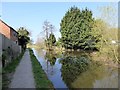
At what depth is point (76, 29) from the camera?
191 ft

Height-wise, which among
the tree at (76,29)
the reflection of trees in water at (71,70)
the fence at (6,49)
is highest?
the tree at (76,29)

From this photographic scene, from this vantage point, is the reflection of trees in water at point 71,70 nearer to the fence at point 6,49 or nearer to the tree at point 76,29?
the fence at point 6,49

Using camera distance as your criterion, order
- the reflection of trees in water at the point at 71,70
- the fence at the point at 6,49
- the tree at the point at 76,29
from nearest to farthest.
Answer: the fence at the point at 6,49
the reflection of trees in water at the point at 71,70
the tree at the point at 76,29

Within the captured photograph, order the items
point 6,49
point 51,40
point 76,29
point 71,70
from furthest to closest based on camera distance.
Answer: point 51,40, point 76,29, point 71,70, point 6,49

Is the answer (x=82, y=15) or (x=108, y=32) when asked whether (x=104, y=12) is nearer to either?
(x=108, y=32)

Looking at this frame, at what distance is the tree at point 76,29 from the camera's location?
57906mm

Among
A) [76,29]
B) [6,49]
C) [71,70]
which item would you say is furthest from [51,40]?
[6,49]

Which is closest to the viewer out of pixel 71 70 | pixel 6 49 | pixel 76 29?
pixel 6 49

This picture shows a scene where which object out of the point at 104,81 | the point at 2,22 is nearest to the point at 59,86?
the point at 104,81

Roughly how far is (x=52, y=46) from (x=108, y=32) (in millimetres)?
51371

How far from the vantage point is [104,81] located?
17250 mm

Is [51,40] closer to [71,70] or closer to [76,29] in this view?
[76,29]

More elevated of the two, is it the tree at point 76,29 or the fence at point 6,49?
the tree at point 76,29

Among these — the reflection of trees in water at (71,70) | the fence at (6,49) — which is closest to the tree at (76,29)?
the reflection of trees in water at (71,70)
